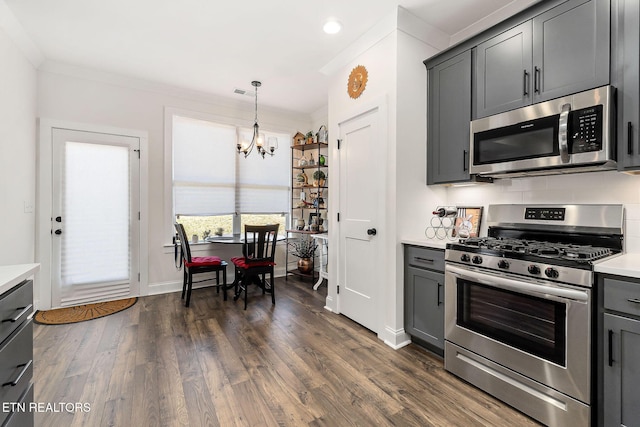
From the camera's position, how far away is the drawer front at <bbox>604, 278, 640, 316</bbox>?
1.37 m

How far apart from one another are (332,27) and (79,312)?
13.5 feet

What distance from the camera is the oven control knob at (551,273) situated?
1.62m

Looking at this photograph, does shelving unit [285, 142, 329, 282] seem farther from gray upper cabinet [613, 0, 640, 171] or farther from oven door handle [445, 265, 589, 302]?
gray upper cabinet [613, 0, 640, 171]

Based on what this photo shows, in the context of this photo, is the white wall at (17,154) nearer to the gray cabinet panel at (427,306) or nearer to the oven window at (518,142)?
the gray cabinet panel at (427,306)

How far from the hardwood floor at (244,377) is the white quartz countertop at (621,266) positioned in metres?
0.96

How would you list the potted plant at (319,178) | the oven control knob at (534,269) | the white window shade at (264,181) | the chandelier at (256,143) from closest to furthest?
the oven control knob at (534,269) → the chandelier at (256,143) → the potted plant at (319,178) → the white window shade at (264,181)

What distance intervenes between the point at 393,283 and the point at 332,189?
4.28 feet

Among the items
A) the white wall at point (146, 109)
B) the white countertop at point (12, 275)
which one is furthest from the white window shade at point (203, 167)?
the white countertop at point (12, 275)

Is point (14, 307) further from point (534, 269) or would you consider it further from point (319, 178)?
point (319, 178)

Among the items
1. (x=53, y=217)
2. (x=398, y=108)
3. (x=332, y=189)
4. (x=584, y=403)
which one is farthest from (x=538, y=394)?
(x=53, y=217)

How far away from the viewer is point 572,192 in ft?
6.91

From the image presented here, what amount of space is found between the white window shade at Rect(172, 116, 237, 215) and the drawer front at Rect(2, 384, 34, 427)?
10.0ft

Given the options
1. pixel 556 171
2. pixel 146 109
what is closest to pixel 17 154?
pixel 146 109

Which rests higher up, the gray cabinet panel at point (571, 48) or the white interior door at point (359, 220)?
the gray cabinet panel at point (571, 48)
